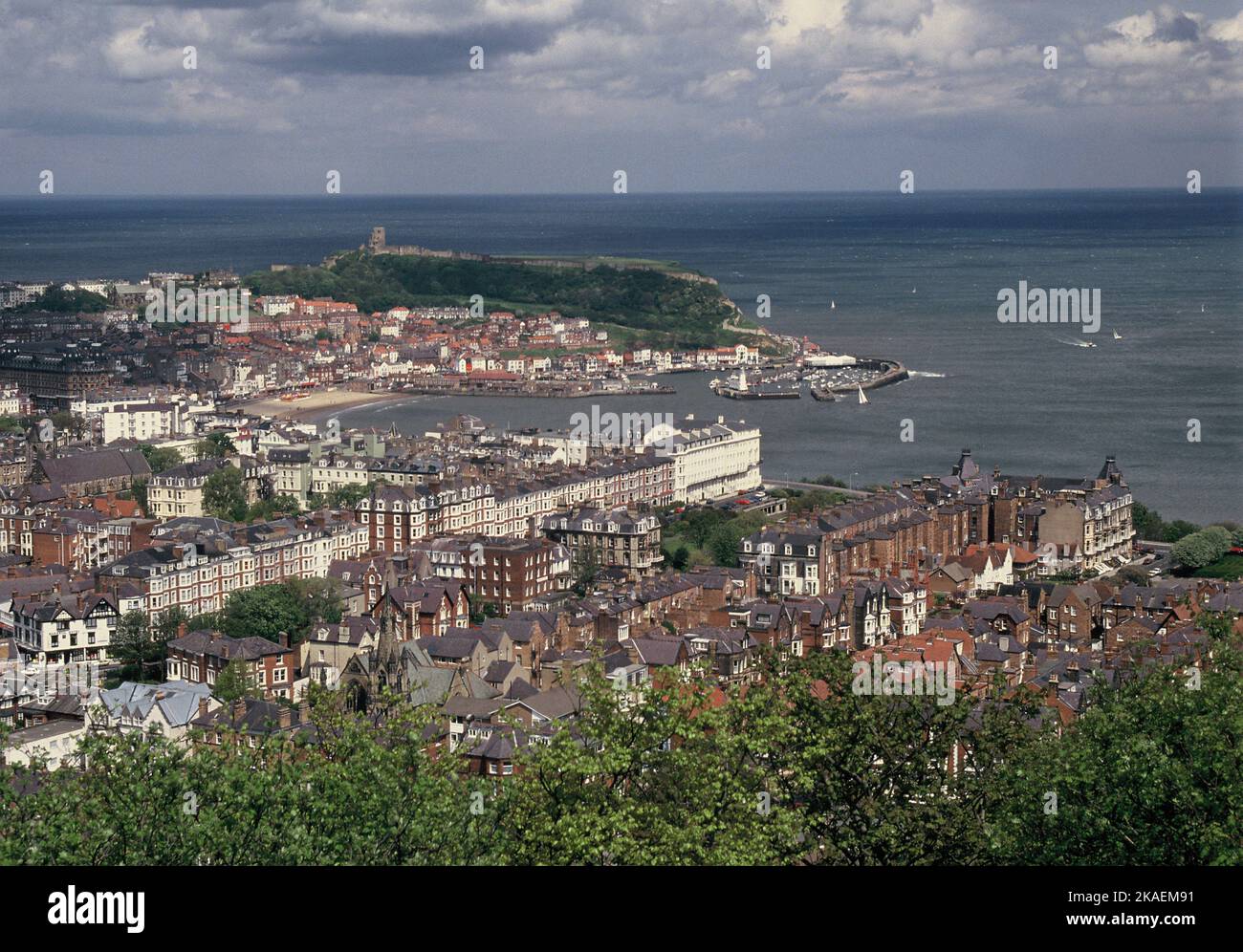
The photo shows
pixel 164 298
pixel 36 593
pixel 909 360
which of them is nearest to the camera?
pixel 36 593

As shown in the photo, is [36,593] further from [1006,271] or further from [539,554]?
[1006,271]

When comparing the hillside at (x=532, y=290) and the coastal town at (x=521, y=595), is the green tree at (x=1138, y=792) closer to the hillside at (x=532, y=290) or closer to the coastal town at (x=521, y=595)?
the coastal town at (x=521, y=595)

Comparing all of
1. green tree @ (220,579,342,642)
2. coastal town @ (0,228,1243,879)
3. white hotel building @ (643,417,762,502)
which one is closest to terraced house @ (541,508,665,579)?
coastal town @ (0,228,1243,879)

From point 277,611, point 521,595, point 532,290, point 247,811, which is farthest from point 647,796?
point 532,290

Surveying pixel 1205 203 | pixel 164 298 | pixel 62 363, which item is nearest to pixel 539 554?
pixel 62 363

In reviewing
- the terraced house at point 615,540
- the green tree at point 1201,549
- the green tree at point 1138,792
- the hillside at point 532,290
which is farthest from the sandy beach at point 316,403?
the green tree at point 1138,792

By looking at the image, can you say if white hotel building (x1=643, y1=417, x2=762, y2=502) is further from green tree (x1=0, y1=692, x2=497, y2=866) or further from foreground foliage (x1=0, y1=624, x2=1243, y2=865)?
green tree (x1=0, y1=692, x2=497, y2=866)

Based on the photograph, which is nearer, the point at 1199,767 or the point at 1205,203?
the point at 1199,767
